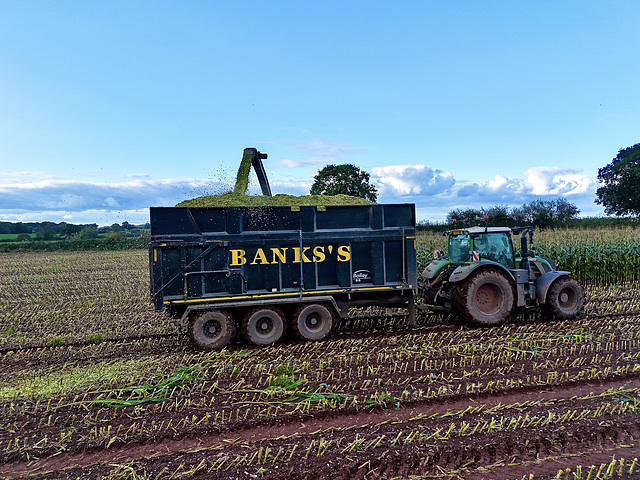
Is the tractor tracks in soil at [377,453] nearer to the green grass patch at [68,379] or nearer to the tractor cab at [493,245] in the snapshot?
the green grass patch at [68,379]

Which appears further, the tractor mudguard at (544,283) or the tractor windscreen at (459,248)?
the tractor windscreen at (459,248)

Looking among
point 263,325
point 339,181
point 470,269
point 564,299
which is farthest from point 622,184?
point 263,325

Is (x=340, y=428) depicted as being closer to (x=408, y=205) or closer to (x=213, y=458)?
(x=213, y=458)

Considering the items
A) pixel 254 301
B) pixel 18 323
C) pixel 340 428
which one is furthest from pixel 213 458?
pixel 18 323

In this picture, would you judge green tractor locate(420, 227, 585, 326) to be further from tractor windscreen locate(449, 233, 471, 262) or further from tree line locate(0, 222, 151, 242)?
tree line locate(0, 222, 151, 242)

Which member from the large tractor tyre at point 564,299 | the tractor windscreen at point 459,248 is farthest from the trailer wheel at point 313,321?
the large tractor tyre at point 564,299

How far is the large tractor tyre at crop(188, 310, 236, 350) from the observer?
8.24 meters

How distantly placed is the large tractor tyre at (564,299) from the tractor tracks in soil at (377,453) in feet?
15.8

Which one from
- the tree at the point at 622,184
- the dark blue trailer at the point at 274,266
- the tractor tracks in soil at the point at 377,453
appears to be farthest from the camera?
the tree at the point at 622,184

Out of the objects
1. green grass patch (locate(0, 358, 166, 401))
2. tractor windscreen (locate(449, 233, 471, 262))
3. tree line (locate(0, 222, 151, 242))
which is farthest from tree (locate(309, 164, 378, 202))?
tree line (locate(0, 222, 151, 242))

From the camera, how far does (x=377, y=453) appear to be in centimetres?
446

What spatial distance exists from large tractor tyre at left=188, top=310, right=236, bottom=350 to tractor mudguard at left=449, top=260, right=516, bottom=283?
181 inches

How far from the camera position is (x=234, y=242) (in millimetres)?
8383

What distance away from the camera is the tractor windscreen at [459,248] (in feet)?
33.7
